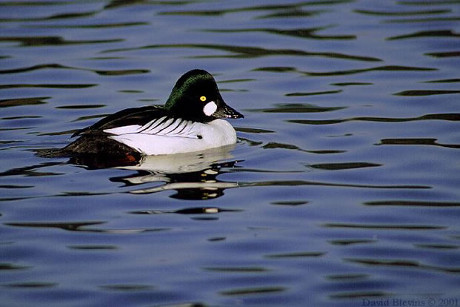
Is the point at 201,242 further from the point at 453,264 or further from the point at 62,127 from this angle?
the point at 62,127

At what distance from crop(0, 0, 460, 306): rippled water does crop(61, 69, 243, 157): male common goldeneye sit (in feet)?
0.65

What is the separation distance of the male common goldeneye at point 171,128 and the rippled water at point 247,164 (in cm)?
20

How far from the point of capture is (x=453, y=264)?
7.23 metres

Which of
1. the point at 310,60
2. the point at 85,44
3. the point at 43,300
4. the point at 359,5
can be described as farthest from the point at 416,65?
the point at 43,300

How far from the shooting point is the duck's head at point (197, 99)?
10.7 meters

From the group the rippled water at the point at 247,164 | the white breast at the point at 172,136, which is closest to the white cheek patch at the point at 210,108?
the white breast at the point at 172,136

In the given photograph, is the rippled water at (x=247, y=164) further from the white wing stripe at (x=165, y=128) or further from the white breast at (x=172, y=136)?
the white wing stripe at (x=165, y=128)

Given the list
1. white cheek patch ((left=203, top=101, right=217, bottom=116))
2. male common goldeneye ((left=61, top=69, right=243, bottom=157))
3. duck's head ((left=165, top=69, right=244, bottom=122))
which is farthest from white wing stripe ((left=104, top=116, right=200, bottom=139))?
white cheek patch ((left=203, top=101, right=217, bottom=116))

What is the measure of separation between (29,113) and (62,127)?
75 centimetres

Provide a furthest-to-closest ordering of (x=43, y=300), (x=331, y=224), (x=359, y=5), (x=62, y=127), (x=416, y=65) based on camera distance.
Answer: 1. (x=359, y=5)
2. (x=416, y=65)
3. (x=62, y=127)
4. (x=331, y=224)
5. (x=43, y=300)

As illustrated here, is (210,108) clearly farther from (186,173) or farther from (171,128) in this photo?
(186,173)

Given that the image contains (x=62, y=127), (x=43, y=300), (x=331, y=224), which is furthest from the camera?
(x=62, y=127)

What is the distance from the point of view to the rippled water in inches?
280

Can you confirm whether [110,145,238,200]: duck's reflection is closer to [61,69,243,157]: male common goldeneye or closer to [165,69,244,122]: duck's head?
[61,69,243,157]: male common goldeneye
